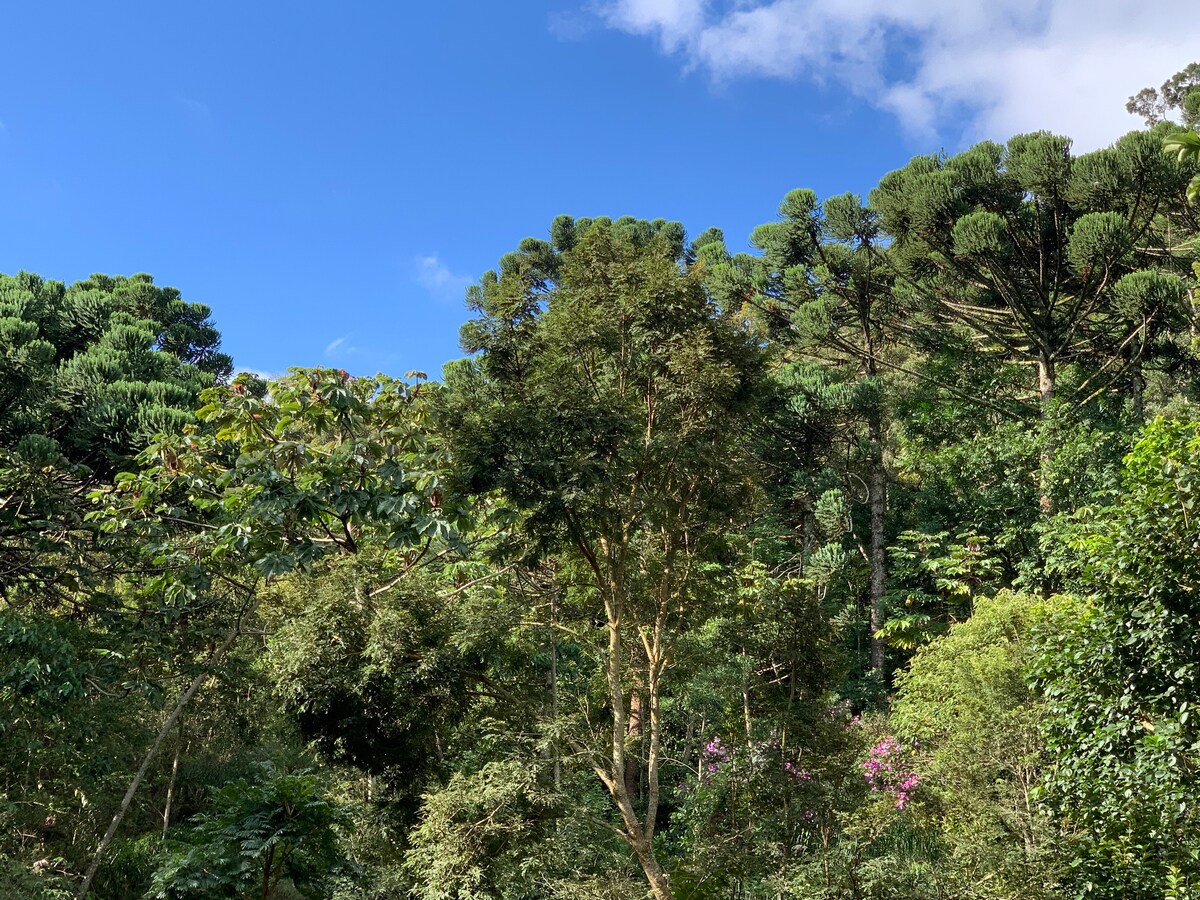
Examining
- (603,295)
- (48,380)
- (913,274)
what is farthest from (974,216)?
(48,380)

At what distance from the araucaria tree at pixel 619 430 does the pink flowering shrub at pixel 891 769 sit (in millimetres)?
3475

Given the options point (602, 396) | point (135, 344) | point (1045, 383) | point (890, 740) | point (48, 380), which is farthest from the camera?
point (1045, 383)

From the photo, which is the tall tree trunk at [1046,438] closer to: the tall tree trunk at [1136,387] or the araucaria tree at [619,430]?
the tall tree trunk at [1136,387]

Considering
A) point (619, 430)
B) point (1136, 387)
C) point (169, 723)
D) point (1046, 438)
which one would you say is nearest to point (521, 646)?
point (169, 723)

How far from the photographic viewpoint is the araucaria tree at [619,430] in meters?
5.05

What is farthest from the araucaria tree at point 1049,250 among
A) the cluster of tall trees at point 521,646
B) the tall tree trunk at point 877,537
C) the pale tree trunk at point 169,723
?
the pale tree trunk at point 169,723

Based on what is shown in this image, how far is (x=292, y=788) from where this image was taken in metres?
5.56

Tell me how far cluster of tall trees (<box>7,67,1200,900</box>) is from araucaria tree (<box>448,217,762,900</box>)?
0.03m

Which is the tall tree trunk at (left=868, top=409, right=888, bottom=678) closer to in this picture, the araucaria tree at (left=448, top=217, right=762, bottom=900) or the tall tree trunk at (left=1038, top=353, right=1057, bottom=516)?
the tall tree trunk at (left=1038, top=353, right=1057, bottom=516)

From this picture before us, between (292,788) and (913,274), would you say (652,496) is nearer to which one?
(292,788)

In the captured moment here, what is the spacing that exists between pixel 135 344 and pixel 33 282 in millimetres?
1580

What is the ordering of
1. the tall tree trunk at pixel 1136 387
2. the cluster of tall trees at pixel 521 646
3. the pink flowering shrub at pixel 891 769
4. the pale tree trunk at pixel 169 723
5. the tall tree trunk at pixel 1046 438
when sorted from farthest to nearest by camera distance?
the tall tree trunk at pixel 1136 387 → the tall tree trunk at pixel 1046 438 → the pink flowering shrub at pixel 891 769 → the pale tree trunk at pixel 169 723 → the cluster of tall trees at pixel 521 646

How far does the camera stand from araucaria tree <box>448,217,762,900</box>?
5.05m

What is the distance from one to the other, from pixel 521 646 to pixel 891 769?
421cm
